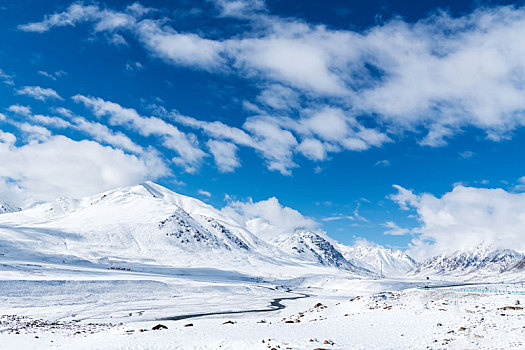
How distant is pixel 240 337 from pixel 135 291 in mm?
76171

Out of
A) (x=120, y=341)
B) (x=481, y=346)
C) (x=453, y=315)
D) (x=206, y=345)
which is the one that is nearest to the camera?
(x=481, y=346)

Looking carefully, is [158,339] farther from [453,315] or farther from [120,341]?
[453,315]

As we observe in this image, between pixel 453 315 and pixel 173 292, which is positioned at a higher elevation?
pixel 453 315

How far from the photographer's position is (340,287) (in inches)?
6019

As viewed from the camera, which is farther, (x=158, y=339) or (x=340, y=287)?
(x=340, y=287)

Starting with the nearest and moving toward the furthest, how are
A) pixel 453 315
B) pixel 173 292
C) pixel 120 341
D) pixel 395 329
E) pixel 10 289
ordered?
pixel 120 341
pixel 395 329
pixel 453 315
pixel 10 289
pixel 173 292

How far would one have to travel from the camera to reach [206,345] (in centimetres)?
2562

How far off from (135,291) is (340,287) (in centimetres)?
8668

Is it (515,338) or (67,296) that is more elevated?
(515,338)

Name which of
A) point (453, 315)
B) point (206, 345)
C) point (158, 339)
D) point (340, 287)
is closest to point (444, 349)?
point (453, 315)

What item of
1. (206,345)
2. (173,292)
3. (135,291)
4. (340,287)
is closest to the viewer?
(206,345)

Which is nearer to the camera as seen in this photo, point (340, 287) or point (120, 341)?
point (120, 341)

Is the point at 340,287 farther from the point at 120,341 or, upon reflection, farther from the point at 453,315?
the point at 120,341

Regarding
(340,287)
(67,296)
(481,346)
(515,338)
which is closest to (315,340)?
(481,346)
